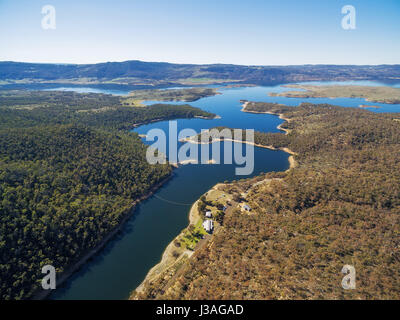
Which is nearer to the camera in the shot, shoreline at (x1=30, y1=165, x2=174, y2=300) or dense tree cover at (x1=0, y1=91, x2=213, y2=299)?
shoreline at (x1=30, y1=165, x2=174, y2=300)

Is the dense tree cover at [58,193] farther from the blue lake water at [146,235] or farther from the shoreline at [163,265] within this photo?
the shoreline at [163,265]

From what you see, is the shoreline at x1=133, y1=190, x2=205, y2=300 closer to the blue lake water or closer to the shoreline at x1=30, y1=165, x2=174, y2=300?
the blue lake water

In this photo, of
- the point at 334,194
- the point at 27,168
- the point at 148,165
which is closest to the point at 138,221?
the point at 148,165

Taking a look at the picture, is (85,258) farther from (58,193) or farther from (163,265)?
(58,193)
